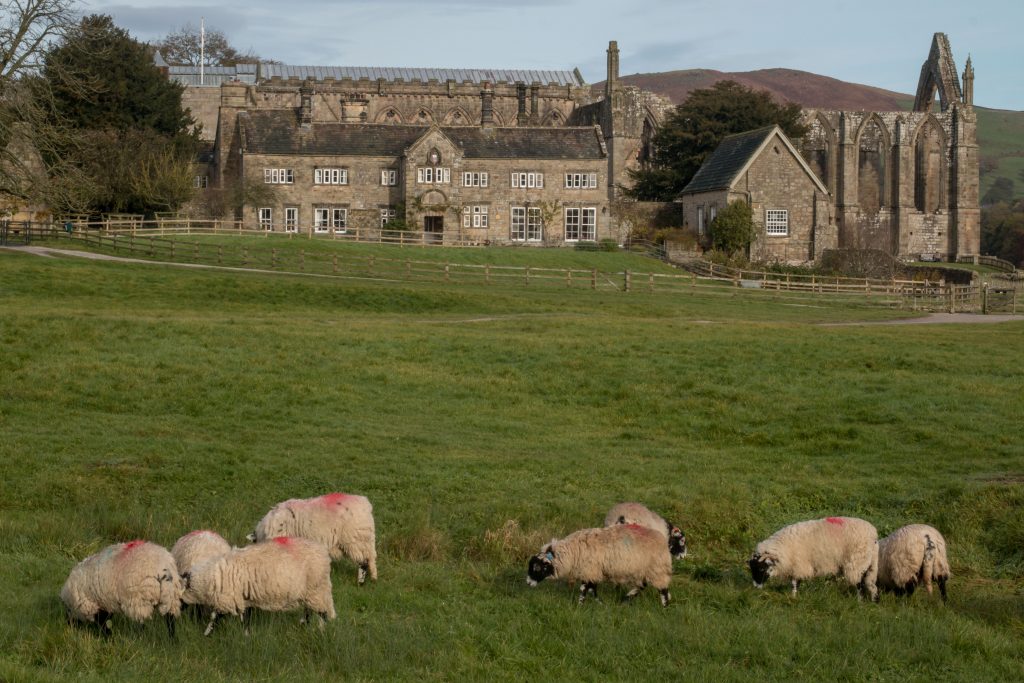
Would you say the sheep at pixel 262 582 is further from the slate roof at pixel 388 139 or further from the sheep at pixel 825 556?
the slate roof at pixel 388 139

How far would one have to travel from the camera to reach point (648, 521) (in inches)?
553

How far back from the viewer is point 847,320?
47906 millimetres

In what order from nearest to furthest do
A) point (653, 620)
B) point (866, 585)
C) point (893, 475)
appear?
point (653, 620), point (866, 585), point (893, 475)

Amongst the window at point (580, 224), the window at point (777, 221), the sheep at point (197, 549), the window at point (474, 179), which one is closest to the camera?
the sheep at point (197, 549)

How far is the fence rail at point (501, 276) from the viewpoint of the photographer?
187 ft

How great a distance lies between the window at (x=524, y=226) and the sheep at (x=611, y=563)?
76.4 metres

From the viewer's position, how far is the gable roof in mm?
81312

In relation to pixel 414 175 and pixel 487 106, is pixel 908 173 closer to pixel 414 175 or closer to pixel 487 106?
pixel 487 106

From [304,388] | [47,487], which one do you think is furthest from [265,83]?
[47,487]

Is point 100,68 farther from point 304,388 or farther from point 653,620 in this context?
point 653,620

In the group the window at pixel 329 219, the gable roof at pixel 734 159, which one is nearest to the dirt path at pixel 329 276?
the window at pixel 329 219

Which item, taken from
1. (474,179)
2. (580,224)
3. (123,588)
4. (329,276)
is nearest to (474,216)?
(474,179)

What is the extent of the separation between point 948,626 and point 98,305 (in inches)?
1325

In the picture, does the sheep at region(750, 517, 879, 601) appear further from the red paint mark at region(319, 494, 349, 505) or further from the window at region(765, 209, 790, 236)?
the window at region(765, 209, 790, 236)
